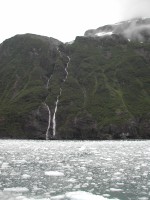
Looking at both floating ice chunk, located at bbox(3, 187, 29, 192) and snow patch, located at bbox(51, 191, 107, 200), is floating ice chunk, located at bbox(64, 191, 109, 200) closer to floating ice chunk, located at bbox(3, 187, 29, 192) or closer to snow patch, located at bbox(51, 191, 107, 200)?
snow patch, located at bbox(51, 191, 107, 200)

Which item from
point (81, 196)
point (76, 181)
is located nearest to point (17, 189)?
point (76, 181)

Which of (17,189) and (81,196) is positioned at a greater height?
(81,196)

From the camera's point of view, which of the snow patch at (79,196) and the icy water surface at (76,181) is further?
the icy water surface at (76,181)

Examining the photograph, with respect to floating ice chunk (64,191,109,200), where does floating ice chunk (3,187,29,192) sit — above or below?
below

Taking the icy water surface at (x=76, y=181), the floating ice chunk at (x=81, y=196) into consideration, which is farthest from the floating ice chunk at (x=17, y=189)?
the floating ice chunk at (x=81, y=196)

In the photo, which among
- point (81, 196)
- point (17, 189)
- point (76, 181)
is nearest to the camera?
point (81, 196)

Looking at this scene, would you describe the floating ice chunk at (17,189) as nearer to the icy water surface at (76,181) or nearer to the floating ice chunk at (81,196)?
the icy water surface at (76,181)

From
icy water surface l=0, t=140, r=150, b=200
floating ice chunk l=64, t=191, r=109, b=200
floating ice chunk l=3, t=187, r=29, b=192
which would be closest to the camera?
floating ice chunk l=64, t=191, r=109, b=200

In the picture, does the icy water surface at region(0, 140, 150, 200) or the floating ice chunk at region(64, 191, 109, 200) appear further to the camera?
the icy water surface at region(0, 140, 150, 200)

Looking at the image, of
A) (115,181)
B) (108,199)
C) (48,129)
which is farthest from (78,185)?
(48,129)

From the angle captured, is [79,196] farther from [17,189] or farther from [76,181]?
[76,181]

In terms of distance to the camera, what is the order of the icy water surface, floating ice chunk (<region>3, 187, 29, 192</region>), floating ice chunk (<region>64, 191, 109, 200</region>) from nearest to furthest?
floating ice chunk (<region>64, 191, 109, 200</region>) → the icy water surface → floating ice chunk (<region>3, 187, 29, 192</region>)

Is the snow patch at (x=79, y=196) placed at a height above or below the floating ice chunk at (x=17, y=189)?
above

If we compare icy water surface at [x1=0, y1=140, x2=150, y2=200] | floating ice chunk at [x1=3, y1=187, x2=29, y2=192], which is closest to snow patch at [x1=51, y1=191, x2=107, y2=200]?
icy water surface at [x1=0, y1=140, x2=150, y2=200]
